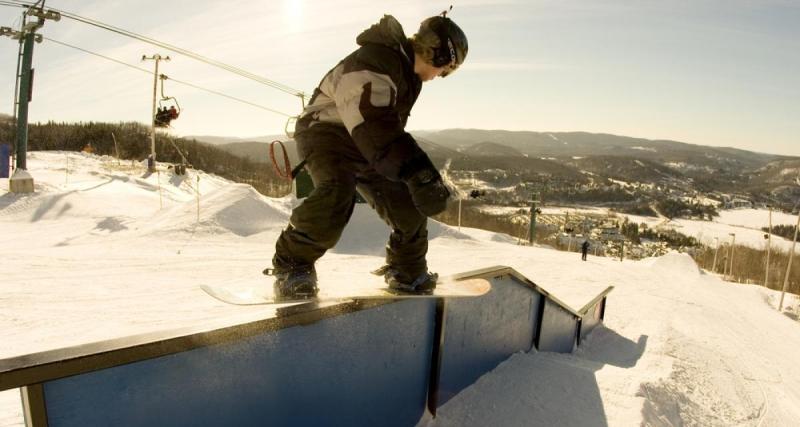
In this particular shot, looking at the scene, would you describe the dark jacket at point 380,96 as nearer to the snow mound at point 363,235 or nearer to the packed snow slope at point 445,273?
the packed snow slope at point 445,273

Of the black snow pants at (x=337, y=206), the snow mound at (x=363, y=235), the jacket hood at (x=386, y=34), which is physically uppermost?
the jacket hood at (x=386, y=34)

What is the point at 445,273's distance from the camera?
9453 mm

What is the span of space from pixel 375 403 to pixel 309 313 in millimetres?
750

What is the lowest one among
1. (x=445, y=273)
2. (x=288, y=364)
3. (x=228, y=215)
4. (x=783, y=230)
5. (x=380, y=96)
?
(x=783, y=230)

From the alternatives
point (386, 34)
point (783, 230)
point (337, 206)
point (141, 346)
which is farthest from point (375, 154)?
point (783, 230)

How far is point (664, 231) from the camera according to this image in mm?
111250

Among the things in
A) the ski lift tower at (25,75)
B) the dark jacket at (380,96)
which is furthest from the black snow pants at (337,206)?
the ski lift tower at (25,75)

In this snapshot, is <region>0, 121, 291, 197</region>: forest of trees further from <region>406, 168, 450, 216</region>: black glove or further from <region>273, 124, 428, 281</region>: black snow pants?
<region>406, 168, 450, 216</region>: black glove

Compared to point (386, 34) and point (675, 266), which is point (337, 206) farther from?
point (675, 266)

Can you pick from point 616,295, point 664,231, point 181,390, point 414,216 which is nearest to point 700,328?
point 616,295

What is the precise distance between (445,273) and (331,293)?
723 centimetres

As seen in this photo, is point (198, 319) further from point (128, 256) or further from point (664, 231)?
point (664, 231)

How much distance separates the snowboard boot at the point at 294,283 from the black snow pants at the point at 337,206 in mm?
35

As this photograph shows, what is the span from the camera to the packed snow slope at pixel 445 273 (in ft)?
10.2
